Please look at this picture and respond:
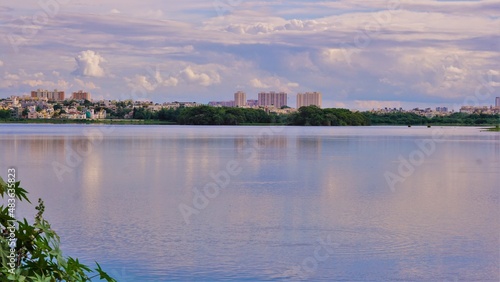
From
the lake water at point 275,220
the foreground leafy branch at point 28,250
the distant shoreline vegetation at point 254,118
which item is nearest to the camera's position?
the foreground leafy branch at point 28,250

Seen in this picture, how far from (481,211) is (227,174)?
8.42 metres

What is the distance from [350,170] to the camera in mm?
21672

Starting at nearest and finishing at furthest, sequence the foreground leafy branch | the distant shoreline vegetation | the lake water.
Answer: the foreground leafy branch
the lake water
the distant shoreline vegetation

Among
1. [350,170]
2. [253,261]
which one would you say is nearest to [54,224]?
[253,261]

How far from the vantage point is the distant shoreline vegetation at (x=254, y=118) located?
109 meters

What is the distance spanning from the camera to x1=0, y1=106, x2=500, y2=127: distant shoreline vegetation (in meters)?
109

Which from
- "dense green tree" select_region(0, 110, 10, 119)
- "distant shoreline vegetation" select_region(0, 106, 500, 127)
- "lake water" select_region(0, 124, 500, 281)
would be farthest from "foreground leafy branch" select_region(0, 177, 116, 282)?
"dense green tree" select_region(0, 110, 10, 119)

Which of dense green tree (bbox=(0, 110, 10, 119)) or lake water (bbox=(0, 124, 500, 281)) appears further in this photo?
dense green tree (bbox=(0, 110, 10, 119))

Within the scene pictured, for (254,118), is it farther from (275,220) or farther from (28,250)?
(28,250)

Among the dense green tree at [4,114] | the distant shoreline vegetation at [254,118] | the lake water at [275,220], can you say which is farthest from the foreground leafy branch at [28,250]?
the dense green tree at [4,114]

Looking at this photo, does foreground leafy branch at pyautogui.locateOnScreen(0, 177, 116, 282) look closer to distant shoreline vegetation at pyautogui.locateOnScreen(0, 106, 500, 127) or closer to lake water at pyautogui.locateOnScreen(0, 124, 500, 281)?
lake water at pyautogui.locateOnScreen(0, 124, 500, 281)

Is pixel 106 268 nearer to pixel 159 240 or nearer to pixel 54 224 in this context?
pixel 159 240

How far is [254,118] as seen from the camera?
4309 inches

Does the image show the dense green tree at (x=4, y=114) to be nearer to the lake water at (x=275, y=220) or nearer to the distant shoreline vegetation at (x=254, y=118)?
the distant shoreline vegetation at (x=254, y=118)
